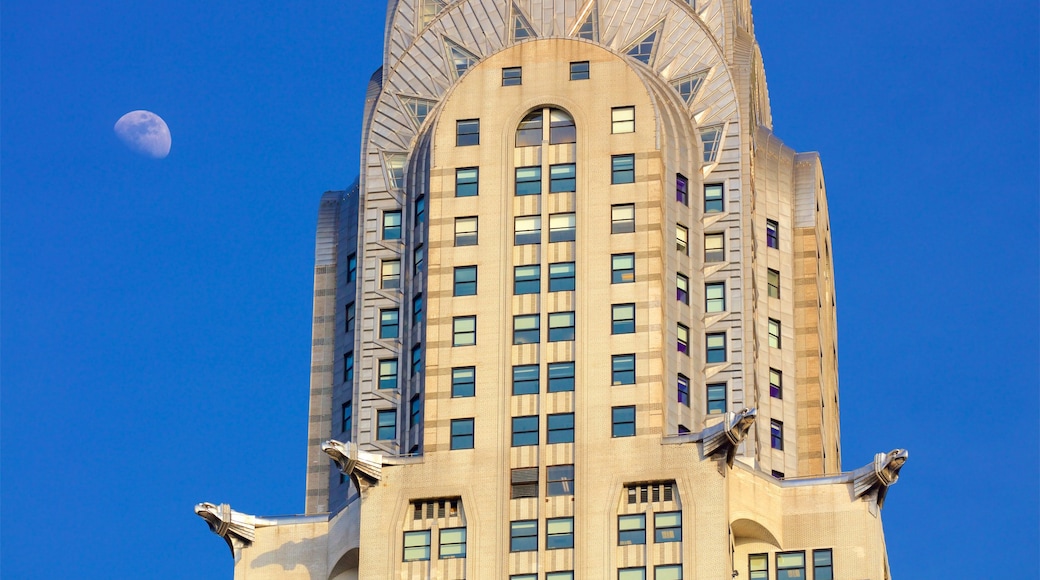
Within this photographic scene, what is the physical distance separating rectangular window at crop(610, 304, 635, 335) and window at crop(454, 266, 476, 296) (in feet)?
25.5

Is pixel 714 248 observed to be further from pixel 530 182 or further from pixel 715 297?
pixel 530 182

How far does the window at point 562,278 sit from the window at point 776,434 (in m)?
14.9

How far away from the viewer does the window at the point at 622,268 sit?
142375 mm

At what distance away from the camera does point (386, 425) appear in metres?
146

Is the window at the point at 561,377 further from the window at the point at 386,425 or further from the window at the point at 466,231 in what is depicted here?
the window at the point at 386,425

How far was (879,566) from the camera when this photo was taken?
141 meters

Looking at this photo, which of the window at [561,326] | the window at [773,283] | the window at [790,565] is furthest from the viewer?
the window at [773,283]

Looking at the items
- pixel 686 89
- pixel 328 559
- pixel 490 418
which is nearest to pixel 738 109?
pixel 686 89

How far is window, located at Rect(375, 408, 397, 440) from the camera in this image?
14512 cm

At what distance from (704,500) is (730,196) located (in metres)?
20.4

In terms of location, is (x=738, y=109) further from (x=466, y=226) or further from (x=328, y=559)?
(x=328, y=559)

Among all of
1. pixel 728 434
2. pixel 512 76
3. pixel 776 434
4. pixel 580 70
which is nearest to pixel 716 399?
pixel 776 434

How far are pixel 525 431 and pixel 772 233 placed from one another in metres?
22.7

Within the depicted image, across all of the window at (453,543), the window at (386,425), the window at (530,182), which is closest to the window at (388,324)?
the window at (386,425)
